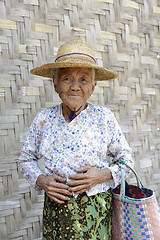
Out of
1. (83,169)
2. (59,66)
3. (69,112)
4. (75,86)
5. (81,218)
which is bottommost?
(81,218)

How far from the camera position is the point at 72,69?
148cm

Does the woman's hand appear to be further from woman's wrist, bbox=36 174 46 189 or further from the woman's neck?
the woman's neck

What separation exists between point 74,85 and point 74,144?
32cm

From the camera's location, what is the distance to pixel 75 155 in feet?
4.84

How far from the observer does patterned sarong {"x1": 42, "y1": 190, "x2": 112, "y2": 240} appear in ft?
4.77

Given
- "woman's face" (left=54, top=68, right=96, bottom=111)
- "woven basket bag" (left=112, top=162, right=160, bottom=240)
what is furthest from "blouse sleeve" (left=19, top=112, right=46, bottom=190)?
"woven basket bag" (left=112, top=162, right=160, bottom=240)

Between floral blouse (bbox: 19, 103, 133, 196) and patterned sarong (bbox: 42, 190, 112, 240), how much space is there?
0.20 ft

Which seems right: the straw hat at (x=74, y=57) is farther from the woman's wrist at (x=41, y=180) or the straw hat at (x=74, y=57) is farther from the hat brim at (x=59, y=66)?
the woman's wrist at (x=41, y=180)

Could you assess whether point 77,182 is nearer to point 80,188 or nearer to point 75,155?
point 80,188

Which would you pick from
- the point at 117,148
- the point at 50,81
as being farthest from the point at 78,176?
the point at 50,81

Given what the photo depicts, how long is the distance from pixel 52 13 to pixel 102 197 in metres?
1.49

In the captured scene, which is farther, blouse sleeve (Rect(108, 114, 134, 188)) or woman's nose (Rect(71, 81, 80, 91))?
blouse sleeve (Rect(108, 114, 134, 188))

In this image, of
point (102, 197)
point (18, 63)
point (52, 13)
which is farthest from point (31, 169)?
point (52, 13)

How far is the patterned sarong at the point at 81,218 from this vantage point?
146 cm
